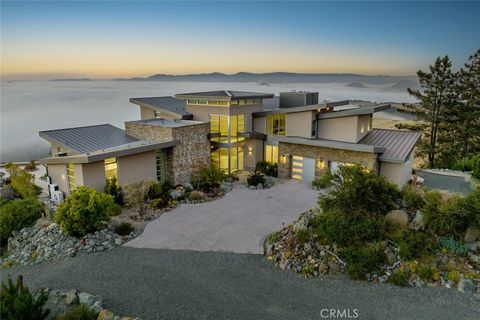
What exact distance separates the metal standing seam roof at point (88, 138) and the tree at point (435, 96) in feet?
76.2

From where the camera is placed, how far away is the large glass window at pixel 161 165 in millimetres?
18891

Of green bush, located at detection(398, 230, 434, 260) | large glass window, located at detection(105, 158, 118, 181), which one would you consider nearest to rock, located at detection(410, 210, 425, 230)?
green bush, located at detection(398, 230, 434, 260)

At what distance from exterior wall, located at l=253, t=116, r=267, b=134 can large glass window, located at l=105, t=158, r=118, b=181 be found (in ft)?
33.9

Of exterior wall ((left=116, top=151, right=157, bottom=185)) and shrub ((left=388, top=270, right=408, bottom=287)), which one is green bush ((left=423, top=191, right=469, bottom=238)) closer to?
shrub ((left=388, top=270, right=408, bottom=287))

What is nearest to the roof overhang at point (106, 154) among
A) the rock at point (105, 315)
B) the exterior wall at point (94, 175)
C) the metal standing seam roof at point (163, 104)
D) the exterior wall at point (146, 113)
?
the exterior wall at point (94, 175)

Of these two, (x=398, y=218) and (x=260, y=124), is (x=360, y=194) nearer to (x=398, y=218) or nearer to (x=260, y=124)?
(x=398, y=218)

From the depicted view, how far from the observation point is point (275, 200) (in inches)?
680

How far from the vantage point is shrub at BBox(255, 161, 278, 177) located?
21875 millimetres

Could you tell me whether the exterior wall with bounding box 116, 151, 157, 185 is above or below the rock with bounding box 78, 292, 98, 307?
above

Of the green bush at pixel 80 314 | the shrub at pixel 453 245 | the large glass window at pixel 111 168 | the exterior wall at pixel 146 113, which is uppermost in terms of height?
the exterior wall at pixel 146 113

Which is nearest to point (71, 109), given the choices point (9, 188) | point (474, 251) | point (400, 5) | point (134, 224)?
point (9, 188)

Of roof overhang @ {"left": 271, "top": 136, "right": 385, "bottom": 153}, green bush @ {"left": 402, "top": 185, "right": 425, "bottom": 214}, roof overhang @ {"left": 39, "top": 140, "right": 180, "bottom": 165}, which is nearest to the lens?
green bush @ {"left": 402, "top": 185, "right": 425, "bottom": 214}

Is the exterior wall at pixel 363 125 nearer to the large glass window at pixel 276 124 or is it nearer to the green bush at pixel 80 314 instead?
the large glass window at pixel 276 124

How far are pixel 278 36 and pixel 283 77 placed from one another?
62.7ft
